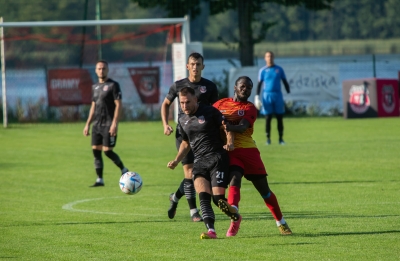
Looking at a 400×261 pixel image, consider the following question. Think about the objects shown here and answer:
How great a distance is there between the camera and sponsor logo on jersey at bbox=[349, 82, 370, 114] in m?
29.2

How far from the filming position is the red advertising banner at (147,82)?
3022 centimetres

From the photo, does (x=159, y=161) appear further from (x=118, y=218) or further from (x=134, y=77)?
(x=134, y=77)

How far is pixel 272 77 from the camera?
2144cm

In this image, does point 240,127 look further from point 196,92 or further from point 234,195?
point 196,92

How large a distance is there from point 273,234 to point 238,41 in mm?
26153

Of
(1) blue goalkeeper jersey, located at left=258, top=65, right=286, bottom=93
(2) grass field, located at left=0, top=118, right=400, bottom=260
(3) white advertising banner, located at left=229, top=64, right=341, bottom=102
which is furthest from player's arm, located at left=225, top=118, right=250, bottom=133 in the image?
(3) white advertising banner, located at left=229, top=64, right=341, bottom=102

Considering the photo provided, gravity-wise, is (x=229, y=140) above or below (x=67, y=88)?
below

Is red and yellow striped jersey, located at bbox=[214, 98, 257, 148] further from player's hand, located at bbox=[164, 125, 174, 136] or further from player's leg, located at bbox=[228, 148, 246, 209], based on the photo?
player's hand, located at bbox=[164, 125, 174, 136]

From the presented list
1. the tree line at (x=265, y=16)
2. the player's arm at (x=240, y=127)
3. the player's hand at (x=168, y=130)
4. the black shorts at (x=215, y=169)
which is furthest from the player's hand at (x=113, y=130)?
the tree line at (x=265, y=16)

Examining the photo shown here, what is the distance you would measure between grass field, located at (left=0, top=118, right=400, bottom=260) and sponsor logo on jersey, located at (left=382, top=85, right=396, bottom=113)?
17.7 feet

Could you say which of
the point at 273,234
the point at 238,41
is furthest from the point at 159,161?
the point at 238,41

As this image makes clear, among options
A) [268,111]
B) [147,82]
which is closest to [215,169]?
[268,111]

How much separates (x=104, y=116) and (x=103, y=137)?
1.23 ft

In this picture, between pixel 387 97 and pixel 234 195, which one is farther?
pixel 387 97
